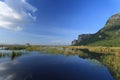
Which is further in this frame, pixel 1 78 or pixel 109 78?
pixel 109 78

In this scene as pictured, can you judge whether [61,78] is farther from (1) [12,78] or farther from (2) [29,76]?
(1) [12,78]

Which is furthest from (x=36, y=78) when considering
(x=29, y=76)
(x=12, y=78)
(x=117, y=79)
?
(x=117, y=79)

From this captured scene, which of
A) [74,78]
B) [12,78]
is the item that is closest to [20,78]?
[12,78]

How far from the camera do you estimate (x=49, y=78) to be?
214ft

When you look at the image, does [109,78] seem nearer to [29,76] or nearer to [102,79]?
[102,79]

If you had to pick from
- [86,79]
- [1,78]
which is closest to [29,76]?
[1,78]

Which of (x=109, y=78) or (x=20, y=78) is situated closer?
(x=20, y=78)

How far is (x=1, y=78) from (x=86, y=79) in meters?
29.9

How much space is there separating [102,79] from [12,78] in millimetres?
32691

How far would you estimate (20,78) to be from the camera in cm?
6394

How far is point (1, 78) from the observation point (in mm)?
62281

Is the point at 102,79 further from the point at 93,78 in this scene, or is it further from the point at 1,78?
the point at 1,78

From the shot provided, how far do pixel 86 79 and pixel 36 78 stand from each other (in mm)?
18024

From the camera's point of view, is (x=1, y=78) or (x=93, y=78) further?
(x=93, y=78)
